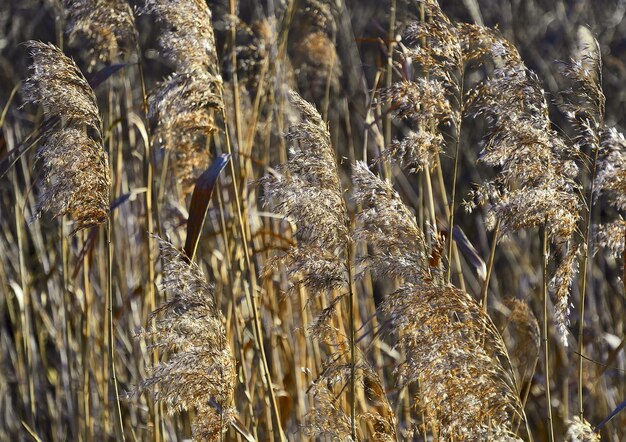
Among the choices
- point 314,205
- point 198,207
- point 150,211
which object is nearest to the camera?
point 314,205

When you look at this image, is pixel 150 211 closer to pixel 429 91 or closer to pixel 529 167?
pixel 429 91

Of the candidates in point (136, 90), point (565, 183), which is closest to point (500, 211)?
point (565, 183)

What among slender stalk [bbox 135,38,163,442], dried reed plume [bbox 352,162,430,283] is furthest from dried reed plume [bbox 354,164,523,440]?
slender stalk [bbox 135,38,163,442]

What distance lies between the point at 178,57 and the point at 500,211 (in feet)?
2.21

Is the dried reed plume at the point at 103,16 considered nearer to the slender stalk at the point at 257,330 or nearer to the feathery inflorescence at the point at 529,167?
the slender stalk at the point at 257,330

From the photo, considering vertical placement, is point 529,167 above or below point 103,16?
below

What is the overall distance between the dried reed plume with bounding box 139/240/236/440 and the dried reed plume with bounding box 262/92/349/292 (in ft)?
0.54

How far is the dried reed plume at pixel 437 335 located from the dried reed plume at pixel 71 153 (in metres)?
0.45

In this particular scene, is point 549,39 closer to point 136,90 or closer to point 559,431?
point 136,90

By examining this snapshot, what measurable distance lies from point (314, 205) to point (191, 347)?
31 cm

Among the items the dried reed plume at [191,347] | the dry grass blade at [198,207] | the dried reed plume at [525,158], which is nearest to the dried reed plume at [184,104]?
the dry grass blade at [198,207]

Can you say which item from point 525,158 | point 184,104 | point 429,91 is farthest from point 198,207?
point 525,158

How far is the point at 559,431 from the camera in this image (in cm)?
267

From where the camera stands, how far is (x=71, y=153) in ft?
4.66
